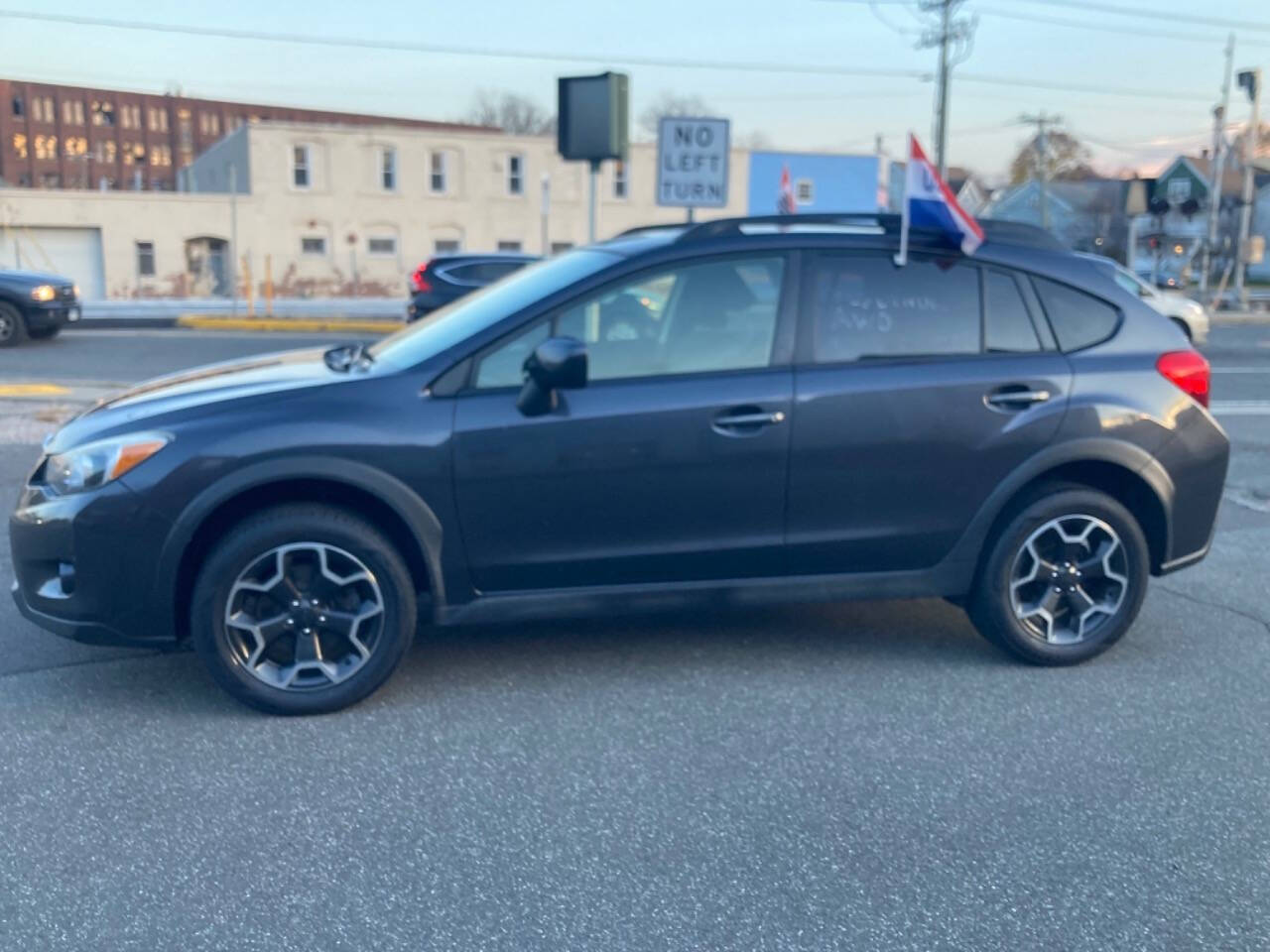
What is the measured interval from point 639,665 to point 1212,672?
2220mm

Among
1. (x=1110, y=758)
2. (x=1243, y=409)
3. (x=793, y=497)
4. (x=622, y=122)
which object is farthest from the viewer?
(x=622, y=122)

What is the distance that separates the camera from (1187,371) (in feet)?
16.5

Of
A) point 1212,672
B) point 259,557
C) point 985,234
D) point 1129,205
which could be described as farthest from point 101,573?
point 1129,205

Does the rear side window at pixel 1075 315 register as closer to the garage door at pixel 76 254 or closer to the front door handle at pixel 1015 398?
the front door handle at pixel 1015 398

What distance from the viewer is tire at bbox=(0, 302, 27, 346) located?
17.5 meters

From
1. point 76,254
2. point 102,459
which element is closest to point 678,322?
point 102,459

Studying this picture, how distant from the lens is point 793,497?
464cm

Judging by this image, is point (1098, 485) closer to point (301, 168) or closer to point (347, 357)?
point (347, 357)

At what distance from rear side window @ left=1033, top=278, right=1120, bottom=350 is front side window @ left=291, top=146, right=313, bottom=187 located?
43989 millimetres

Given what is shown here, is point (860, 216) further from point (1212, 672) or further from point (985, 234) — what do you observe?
point (1212, 672)

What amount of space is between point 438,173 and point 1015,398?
44854 millimetres

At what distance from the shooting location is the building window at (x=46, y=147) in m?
79.9

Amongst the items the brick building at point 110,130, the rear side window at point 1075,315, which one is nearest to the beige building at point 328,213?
the brick building at point 110,130

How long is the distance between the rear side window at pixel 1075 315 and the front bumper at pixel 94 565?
334 cm
